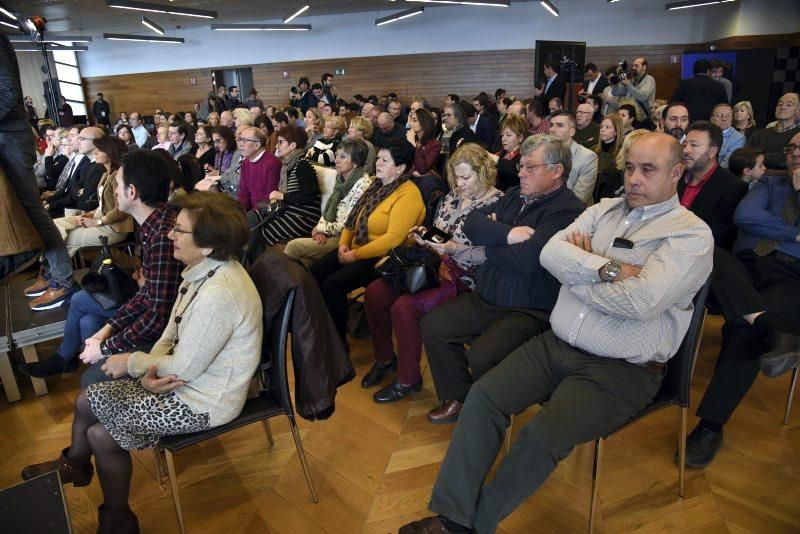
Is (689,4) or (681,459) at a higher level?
(689,4)

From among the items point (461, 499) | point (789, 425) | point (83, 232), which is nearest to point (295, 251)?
point (83, 232)

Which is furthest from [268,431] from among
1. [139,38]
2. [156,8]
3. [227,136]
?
[139,38]

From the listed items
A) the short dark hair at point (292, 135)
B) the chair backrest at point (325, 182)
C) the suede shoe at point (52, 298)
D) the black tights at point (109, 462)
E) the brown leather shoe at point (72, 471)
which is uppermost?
the short dark hair at point (292, 135)

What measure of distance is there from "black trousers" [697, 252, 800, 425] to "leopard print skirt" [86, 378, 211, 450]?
1911mm

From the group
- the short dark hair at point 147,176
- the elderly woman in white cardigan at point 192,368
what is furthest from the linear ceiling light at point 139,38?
the elderly woman in white cardigan at point 192,368

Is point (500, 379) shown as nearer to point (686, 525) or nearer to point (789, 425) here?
point (686, 525)

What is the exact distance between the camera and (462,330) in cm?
229

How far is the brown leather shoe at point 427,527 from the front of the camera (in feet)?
5.38

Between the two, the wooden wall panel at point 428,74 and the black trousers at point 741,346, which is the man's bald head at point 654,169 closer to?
the black trousers at point 741,346

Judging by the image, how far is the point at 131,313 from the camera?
7.20 ft

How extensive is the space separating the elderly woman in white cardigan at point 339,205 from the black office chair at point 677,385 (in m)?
2.10

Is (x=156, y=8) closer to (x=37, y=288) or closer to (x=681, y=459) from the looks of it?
(x=37, y=288)

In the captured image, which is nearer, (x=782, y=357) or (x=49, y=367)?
(x=782, y=357)

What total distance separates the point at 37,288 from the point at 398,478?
103 inches
